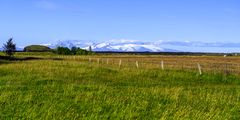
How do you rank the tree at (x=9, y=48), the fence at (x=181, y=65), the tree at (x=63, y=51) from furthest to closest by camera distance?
the tree at (x=63, y=51)
the tree at (x=9, y=48)
the fence at (x=181, y=65)

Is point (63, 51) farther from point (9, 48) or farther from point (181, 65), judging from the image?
point (181, 65)

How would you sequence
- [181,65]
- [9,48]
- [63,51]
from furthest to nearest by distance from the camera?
[63,51]
[9,48]
[181,65]

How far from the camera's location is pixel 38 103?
18062 millimetres

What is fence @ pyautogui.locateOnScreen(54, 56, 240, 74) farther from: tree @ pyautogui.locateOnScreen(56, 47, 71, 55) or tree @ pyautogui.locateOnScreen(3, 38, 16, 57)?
tree @ pyautogui.locateOnScreen(56, 47, 71, 55)

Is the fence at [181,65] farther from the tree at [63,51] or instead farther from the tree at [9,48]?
the tree at [63,51]

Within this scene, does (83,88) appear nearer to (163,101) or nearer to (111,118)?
(163,101)

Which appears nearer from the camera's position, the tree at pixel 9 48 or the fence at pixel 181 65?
the fence at pixel 181 65

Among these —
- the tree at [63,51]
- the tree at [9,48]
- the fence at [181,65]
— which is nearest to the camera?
the fence at [181,65]

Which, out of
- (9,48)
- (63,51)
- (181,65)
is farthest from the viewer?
(63,51)

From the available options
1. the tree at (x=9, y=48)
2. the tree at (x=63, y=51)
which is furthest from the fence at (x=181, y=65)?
the tree at (x=63, y=51)

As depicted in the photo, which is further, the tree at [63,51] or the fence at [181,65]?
the tree at [63,51]

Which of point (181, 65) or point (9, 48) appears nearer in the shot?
point (181, 65)

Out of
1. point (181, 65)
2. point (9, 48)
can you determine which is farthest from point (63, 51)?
point (181, 65)

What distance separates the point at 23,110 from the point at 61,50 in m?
170
